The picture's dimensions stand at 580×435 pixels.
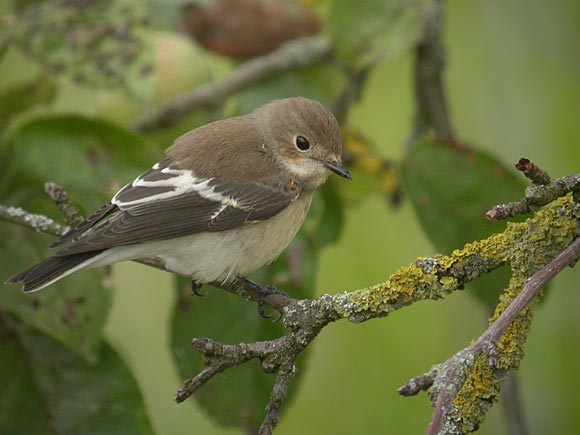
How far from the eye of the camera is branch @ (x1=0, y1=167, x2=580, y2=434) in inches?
62.1

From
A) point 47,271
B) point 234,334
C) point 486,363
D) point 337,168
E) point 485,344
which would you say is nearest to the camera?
point 485,344

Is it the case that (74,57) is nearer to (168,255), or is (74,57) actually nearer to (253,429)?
(168,255)

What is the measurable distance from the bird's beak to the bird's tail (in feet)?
3.38

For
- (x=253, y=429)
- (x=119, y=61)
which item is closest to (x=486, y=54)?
(x=119, y=61)

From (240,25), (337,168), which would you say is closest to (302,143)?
(337,168)

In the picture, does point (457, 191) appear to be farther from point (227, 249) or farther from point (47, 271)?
point (47, 271)

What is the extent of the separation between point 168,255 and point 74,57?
0.81 metres

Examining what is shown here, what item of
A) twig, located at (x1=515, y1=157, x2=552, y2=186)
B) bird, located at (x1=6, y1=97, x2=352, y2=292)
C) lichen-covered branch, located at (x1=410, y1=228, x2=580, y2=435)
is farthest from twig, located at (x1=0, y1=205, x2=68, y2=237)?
twig, located at (x1=515, y1=157, x2=552, y2=186)

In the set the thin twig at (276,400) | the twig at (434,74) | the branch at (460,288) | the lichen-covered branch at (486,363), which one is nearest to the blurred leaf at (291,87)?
the twig at (434,74)

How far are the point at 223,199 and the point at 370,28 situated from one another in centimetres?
76

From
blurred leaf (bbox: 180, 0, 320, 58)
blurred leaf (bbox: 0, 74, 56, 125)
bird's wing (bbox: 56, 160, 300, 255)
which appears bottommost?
bird's wing (bbox: 56, 160, 300, 255)

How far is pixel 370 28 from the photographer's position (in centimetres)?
311

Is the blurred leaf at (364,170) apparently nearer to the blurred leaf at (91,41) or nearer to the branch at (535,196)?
the blurred leaf at (91,41)

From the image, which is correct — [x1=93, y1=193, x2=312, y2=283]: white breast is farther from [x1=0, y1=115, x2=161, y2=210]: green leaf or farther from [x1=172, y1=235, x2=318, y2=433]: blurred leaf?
[x1=0, y1=115, x2=161, y2=210]: green leaf
